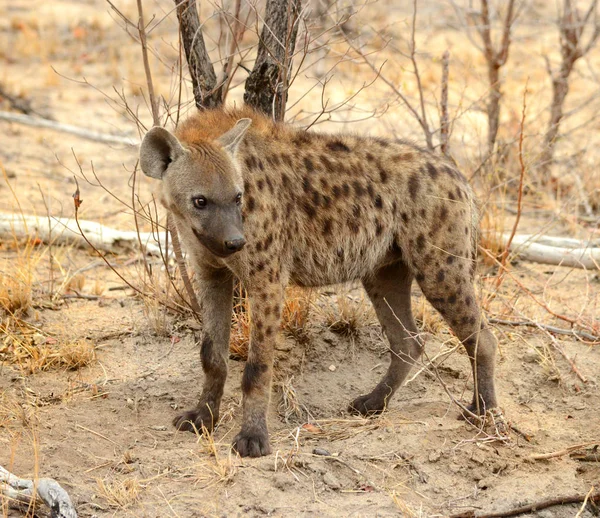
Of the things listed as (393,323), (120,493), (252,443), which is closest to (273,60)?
(393,323)

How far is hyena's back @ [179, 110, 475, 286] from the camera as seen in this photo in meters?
4.30

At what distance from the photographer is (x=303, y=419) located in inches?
180

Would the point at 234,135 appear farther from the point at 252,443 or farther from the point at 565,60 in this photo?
the point at 565,60

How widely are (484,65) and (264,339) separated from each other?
23.6 ft

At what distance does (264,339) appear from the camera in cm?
412

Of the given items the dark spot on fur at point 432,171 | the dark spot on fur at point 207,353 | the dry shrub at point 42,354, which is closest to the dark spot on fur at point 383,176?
the dark spot on fur at point 432,171

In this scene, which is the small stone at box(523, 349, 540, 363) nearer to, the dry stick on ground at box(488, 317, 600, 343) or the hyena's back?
the dry stick on ground at box(488, 317, 600, 343)

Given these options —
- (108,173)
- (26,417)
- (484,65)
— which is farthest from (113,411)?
(484,65)

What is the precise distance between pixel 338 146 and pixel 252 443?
1.54 m

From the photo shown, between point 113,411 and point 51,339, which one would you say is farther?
point 51,339

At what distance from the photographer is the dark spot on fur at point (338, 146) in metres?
4.47

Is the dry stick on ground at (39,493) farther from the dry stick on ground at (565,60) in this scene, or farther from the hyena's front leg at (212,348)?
the dry stick on ground at (565,60)

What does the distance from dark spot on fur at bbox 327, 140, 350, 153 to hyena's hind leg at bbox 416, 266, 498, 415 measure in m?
0.73

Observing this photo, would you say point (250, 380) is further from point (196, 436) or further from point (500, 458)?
point (500, 458)
